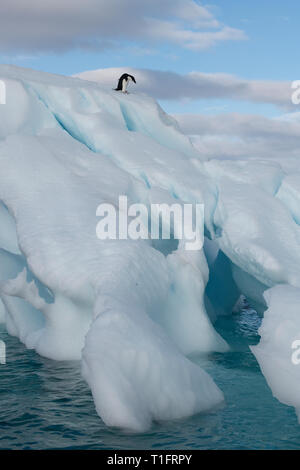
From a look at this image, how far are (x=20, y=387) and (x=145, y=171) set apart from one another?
526cm

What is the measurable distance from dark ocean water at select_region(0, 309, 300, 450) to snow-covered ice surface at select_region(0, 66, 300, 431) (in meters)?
0.27

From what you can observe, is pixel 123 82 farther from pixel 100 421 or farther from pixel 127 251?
pixel 100 421

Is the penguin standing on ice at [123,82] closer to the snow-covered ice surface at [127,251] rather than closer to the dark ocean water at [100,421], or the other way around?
the snow-covered ice surface at [127,251]

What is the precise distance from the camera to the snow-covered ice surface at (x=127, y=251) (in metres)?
7.43

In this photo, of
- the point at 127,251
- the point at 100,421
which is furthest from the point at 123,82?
the point at 100,421

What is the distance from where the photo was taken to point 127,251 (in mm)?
9758

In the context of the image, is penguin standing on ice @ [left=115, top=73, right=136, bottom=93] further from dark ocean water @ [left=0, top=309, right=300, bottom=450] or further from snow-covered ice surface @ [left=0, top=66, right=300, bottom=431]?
dark ocean water @ [left=0, top=309, right=300, bottom=450]

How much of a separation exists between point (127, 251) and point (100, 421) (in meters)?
3.22

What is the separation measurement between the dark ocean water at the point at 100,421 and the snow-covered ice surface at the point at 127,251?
0.27m
